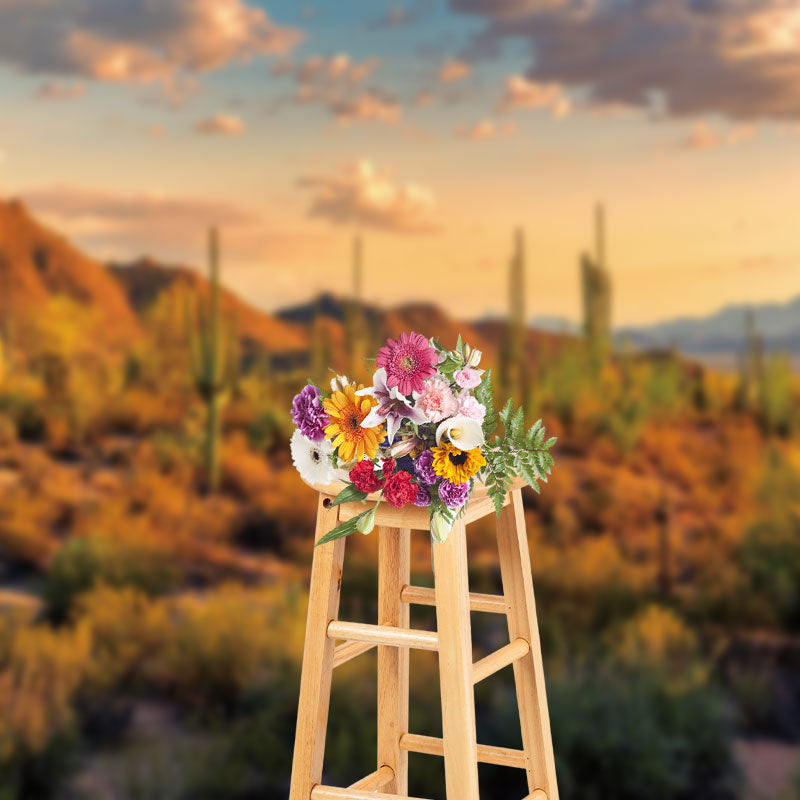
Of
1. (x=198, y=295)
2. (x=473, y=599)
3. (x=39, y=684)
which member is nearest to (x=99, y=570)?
(x=39, y=684)

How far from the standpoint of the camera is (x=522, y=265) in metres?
5.32

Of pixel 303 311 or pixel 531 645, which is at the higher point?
pixel 303 311

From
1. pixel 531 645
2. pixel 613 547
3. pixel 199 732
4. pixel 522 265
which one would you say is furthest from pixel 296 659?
pixel 531 645

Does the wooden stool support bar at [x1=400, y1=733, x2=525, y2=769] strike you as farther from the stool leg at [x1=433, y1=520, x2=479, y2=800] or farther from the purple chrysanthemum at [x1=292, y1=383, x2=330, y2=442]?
the purple chrysanthemum at [x1=292, y1=383, x2=330, y2=442]

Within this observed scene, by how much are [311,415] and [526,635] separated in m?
0.70

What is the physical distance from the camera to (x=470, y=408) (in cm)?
206

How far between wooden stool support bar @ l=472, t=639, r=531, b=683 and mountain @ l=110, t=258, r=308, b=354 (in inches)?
135

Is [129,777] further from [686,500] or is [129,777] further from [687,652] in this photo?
[686,500]

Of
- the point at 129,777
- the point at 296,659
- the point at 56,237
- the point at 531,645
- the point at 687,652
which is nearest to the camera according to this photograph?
the point at 531,645

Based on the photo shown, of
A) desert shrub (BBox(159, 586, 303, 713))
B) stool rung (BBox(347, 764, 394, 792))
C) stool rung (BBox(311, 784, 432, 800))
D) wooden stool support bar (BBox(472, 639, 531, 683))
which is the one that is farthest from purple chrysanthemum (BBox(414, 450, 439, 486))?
desert shrub (BBox(159, 586, 303, 713))

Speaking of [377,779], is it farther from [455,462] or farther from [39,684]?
[39,684]

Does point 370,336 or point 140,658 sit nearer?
point 140,658

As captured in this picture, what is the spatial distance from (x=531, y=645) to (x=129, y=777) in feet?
8.66

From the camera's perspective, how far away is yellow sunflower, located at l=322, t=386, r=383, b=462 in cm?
208
